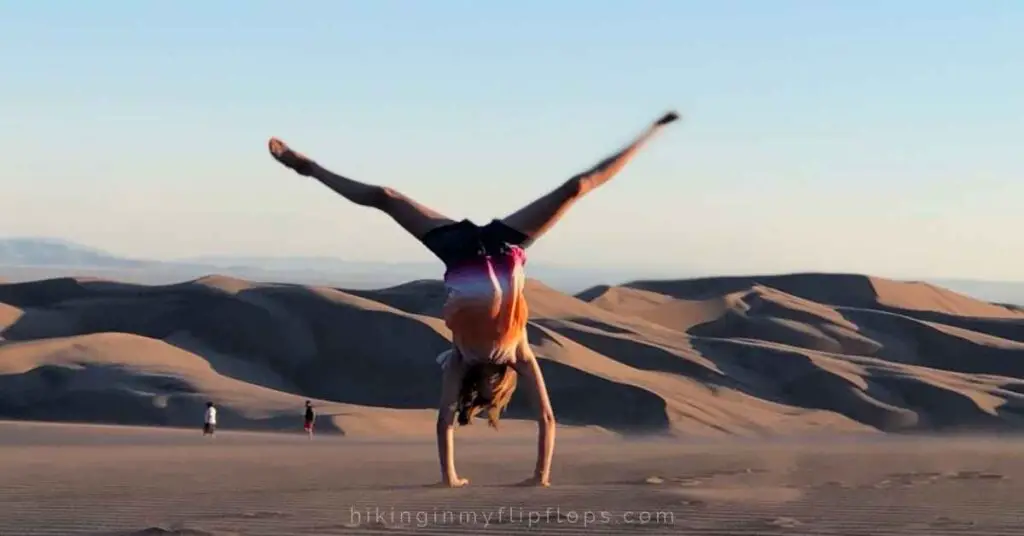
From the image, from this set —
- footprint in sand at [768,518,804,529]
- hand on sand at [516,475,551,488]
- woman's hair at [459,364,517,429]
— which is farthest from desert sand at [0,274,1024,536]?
woman's hair at [459,364,517,429]

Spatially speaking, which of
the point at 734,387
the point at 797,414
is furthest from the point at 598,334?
the point at 797,414

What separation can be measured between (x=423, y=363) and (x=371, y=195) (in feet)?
74.0

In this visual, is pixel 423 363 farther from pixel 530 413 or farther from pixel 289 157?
pixel 289 157

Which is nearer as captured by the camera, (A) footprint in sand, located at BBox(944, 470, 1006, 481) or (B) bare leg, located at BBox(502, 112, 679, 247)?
(B) bare leg, located at BBox(502, 112, 679, 247)

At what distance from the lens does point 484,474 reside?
527 inches

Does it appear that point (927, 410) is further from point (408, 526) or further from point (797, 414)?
point (408, 526)

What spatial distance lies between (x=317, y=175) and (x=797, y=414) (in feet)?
72.6

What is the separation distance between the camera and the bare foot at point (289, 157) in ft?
31.0

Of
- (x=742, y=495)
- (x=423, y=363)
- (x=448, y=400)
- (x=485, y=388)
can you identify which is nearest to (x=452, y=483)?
(x=448, y=400)

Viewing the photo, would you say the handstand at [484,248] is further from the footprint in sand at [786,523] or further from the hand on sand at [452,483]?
the footprint in sand at [786,523]

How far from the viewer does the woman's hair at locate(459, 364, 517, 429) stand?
9.74m

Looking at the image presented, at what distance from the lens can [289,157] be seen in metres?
9.49

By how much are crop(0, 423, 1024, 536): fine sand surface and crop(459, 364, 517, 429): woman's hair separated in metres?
0.59

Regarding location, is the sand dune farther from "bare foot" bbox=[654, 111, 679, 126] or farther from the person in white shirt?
"bare foot" bbox=[654, 111, 679, 126]
